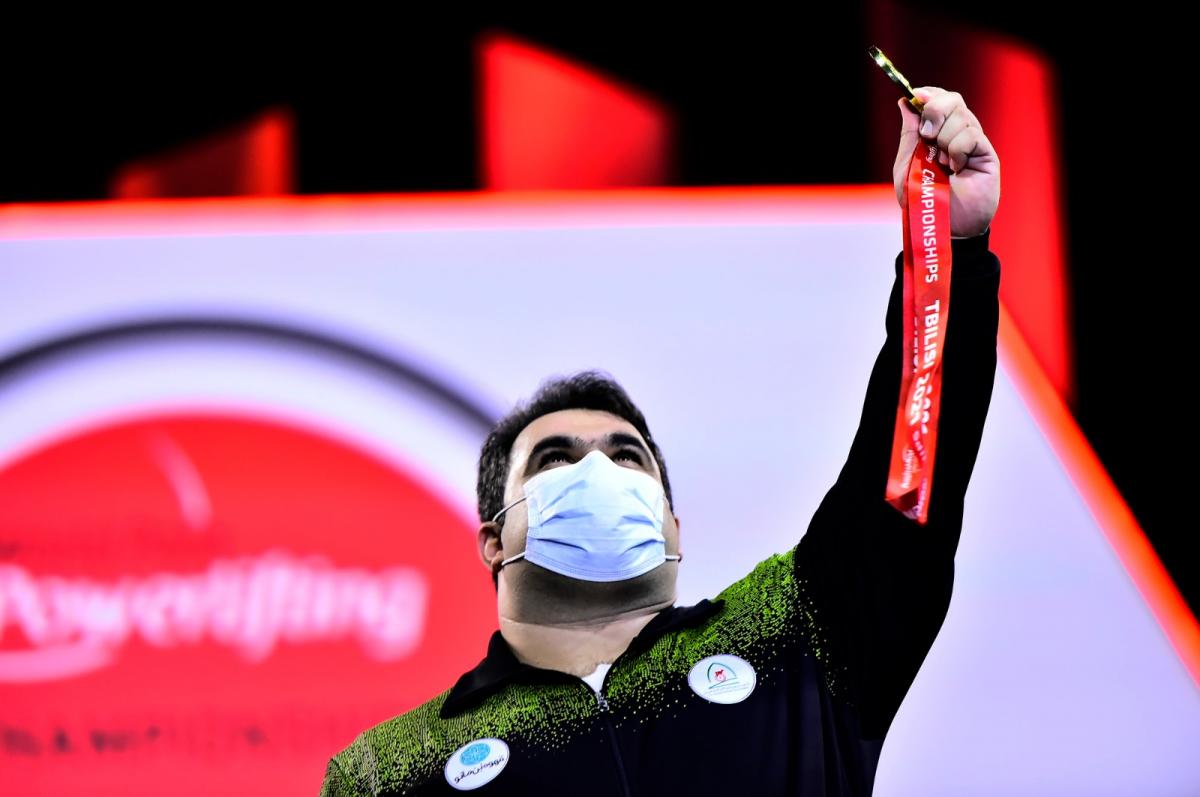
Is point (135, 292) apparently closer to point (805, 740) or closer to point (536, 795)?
point (536, 795)

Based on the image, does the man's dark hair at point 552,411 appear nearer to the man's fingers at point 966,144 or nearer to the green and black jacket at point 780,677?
the green and black jacket at point 780,677

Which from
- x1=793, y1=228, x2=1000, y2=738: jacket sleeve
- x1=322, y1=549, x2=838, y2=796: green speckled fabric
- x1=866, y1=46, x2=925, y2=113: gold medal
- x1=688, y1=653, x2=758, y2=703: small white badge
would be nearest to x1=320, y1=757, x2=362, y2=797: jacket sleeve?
x1=322, y1=549, x2=838, y2=796: green speckled fabric

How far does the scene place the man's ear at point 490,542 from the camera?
260cm

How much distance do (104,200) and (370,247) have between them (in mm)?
702

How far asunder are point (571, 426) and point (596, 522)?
0.25 m

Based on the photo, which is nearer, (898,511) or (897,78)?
(897,78)

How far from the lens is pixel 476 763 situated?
2.18 metres

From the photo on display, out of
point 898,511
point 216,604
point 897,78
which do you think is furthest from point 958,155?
point 216,604

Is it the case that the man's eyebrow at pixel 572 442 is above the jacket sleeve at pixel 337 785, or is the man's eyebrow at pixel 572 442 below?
above

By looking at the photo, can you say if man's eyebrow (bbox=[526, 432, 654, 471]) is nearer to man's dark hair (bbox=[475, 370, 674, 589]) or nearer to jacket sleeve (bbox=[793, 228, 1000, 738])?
man's dark hair (bbox=[475, 370, 674, 589])

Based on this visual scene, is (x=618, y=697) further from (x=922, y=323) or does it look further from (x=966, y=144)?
(x=966, y=144)

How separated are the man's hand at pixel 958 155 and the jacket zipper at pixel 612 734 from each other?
927mm

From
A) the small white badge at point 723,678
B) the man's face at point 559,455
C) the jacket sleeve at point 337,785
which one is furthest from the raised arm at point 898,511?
the jacket sleeve at point 337,785

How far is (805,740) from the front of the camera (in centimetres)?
209
